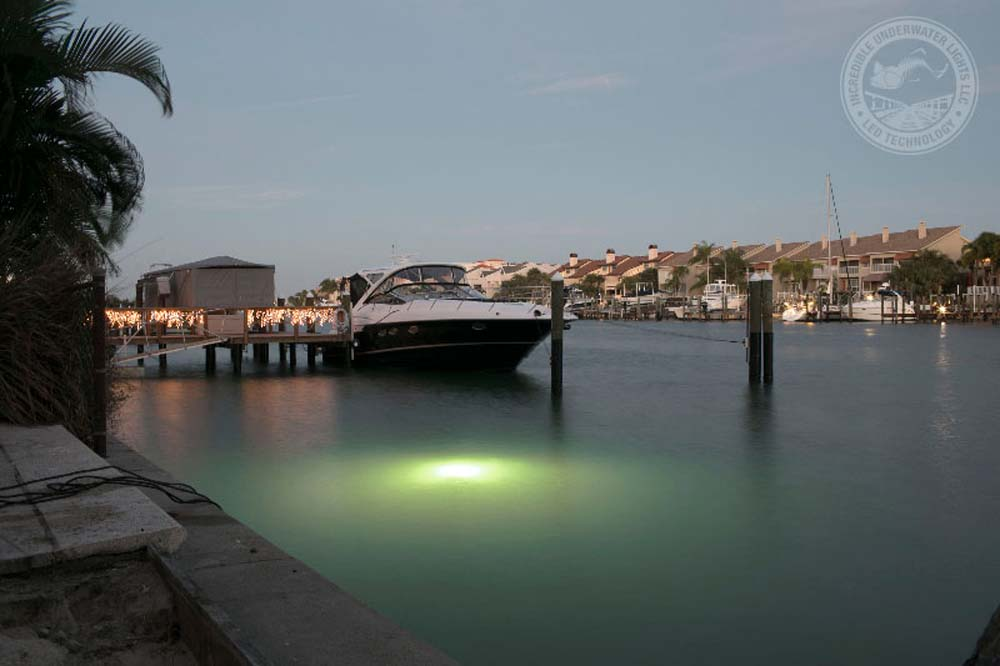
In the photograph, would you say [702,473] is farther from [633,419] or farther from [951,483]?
[633,419]

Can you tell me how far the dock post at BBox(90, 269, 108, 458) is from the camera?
28.2 feet

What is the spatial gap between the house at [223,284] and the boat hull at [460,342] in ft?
24.6

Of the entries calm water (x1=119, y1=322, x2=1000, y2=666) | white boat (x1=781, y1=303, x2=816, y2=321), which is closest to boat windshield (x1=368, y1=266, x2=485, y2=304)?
calm water (x1=119, y1=322, x2=1000, y2=666)

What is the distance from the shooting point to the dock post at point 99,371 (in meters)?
8.59

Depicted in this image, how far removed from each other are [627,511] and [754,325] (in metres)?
13.6

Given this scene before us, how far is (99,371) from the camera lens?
870 cm

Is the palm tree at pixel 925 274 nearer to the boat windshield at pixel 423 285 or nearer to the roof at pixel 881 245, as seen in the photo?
the roof at pixel 881 245

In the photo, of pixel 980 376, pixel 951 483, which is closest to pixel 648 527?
pixel 951 483

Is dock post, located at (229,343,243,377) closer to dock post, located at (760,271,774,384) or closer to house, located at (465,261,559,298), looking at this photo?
dock post, located at (760,271,774,384)

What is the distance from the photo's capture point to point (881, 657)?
640 centimetres

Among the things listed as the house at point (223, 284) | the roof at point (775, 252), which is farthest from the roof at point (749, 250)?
the house at point (223, 284)

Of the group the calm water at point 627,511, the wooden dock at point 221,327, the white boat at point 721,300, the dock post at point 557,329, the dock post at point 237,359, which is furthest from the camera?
the white boat at point 721,300

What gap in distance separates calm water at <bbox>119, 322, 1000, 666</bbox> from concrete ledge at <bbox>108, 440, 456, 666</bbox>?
1.91 metres

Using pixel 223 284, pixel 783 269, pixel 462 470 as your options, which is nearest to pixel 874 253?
pixel 783 269
